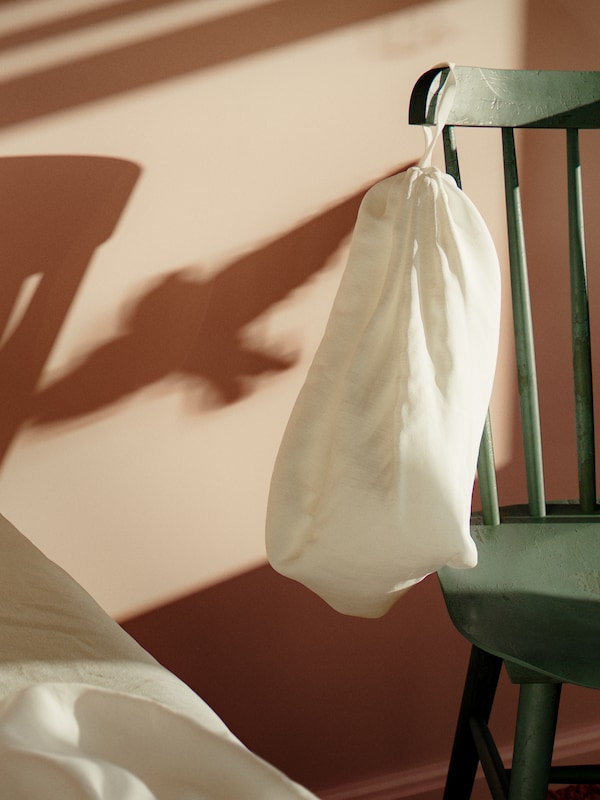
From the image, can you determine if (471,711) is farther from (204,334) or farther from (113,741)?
(113,741)

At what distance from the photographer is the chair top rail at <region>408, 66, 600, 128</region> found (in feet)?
2.93

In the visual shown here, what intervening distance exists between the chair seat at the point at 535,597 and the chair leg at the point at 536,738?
0.21 ft

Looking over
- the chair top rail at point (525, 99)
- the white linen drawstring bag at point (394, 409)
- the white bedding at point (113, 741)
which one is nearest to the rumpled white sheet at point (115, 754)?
the white bedding at point (113, 741)

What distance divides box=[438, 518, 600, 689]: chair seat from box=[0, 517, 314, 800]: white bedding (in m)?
0.34

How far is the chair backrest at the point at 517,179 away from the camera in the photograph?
901mm

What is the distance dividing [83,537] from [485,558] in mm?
532

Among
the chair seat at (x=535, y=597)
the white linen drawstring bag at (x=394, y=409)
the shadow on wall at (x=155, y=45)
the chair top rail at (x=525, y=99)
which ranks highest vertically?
the shadow on wall at (x=155, y=45)

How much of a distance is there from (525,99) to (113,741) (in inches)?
32.5

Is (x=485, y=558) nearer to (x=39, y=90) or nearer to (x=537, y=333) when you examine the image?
(x=537, y=333)

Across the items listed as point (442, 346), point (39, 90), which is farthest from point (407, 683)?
point (39, 90)

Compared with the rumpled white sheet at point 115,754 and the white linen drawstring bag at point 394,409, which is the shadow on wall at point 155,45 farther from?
the rumpled white sheet at point 115,754

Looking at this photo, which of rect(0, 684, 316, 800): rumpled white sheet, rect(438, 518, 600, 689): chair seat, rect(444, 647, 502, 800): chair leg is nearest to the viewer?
rect(0, 684, 316, 800): rumpled white sheet

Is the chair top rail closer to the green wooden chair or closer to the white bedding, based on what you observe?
the green wooden chair

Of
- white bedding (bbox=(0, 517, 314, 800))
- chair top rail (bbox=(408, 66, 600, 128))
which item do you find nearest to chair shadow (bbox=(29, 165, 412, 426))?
chair top rail (bbox=(408, 66, 600, 128))
